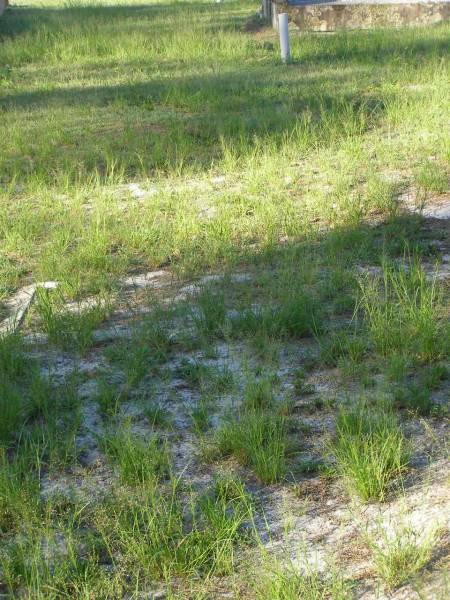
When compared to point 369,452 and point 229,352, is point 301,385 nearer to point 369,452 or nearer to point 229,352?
point 229,352

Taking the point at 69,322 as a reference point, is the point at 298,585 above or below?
below

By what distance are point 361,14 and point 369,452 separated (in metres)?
13.8

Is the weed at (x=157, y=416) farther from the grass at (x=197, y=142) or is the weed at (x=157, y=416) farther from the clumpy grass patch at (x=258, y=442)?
the grass at (x=197, y=142)

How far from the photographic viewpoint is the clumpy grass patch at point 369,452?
3.53 m

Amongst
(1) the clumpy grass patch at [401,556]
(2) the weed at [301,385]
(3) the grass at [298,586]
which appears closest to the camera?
(3) the grass at [298,586]

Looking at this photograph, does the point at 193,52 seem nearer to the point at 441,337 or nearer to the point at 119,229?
the point at 119,229

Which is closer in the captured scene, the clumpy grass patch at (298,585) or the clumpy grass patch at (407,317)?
the clumpy grass patch at (298,585)

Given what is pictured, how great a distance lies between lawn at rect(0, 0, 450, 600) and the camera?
10.8ft

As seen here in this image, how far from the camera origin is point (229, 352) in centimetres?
488

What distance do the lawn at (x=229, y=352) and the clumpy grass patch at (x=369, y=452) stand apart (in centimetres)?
1

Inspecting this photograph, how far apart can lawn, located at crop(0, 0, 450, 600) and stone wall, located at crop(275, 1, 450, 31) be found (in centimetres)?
608

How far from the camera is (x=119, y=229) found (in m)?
6.79

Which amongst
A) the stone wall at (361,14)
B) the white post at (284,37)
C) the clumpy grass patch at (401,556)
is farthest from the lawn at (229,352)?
the stone wall at (361,14)

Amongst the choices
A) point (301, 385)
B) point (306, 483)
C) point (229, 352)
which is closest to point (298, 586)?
point (306, 483)
